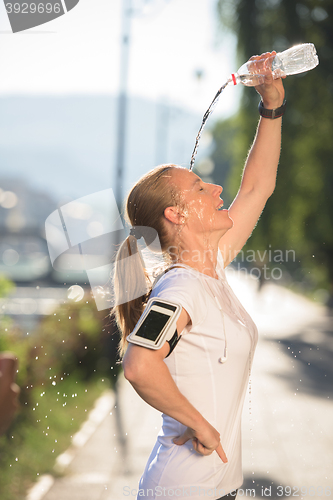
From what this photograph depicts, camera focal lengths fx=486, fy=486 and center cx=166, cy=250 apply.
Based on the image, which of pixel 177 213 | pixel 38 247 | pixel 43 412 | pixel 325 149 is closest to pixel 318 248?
pixel 325 149

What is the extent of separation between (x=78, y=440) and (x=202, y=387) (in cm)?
312

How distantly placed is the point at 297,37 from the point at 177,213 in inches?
311

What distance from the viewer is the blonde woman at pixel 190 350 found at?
4.25ft

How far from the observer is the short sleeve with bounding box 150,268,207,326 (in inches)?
50.7

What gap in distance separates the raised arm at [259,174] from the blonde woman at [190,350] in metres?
0.30

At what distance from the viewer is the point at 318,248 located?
14.3 m

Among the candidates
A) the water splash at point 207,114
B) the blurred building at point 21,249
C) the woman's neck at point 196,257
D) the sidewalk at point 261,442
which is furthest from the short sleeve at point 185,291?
the blurred building at point 21,249

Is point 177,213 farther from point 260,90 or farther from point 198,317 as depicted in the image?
point 260,90

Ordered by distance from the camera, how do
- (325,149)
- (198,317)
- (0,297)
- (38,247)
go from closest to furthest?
1. (198,317)
2. (0,297)
3. (325,149)
4. (38,247)

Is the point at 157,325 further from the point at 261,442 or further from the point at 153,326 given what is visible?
the point at 261,442

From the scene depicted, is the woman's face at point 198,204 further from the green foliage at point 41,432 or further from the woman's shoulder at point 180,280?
the green foliage at point 41,432

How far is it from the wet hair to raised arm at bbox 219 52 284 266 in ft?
1.38

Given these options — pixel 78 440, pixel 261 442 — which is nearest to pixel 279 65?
pixel 261 442

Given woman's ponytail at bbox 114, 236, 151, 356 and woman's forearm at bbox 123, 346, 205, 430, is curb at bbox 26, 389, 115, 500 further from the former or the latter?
woman's forearm at bbox 123, 346, 205, 430
